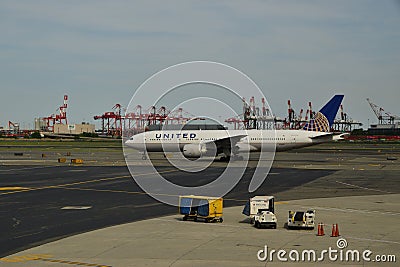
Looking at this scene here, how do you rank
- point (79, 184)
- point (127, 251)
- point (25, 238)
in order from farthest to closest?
point (79, 184)
point (25, 238)
point (127, 251)

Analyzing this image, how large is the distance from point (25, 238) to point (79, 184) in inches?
830

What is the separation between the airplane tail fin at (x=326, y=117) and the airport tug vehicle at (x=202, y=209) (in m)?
55.1

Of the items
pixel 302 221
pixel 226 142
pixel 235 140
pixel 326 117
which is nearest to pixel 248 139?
pixel 235 140

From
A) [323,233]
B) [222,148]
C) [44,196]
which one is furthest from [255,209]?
[222,148]

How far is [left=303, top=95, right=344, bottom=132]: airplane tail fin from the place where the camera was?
78.1 meters

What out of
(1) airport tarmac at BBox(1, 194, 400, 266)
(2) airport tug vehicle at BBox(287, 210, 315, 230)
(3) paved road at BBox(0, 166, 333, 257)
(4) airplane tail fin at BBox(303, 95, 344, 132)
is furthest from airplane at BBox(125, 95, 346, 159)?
(2) airport tug vehicle at BBox(287, 210, 315, 230)

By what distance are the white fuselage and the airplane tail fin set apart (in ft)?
13.5

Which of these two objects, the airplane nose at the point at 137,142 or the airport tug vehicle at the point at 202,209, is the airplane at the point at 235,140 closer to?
the airplane nose at the point at 137,142

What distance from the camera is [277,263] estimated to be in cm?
1633

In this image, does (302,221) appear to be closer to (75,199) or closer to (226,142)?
(75,199)

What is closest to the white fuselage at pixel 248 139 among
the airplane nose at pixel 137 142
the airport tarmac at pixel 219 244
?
the airplane nose at pixel 137 142

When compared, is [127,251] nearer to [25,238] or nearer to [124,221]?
[25,238]

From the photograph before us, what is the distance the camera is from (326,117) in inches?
3115

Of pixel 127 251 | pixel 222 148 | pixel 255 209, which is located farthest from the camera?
pixel 222 148
